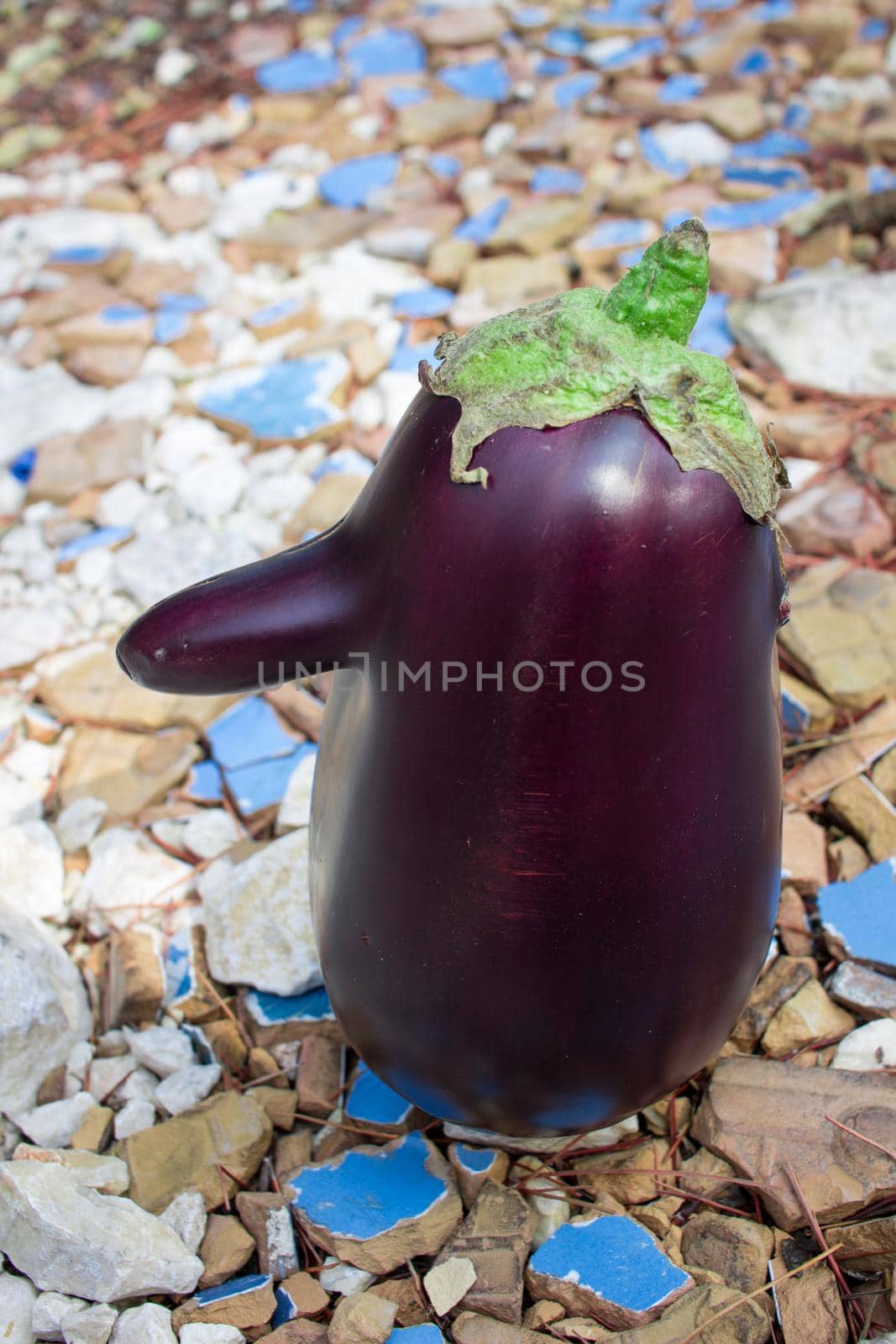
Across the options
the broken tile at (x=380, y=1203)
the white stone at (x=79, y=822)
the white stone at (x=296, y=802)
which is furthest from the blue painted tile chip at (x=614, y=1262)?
the white stone at (x=79, y=822)

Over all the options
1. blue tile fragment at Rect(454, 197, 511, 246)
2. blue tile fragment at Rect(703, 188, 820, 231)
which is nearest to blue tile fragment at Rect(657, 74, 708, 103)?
blue tile fragment at Rect(703, 188, 820, 231)

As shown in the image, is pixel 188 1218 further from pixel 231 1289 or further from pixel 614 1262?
pixel 614 1262

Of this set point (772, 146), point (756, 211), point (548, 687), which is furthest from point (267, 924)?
point (772, 146)

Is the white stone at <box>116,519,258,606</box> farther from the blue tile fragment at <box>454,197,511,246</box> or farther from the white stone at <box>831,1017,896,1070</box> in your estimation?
the white stone at <box>831,1017,896,1070</box>

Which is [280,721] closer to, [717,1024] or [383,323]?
[717,1024]

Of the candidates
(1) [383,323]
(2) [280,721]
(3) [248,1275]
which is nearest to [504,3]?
(1) [383,323]

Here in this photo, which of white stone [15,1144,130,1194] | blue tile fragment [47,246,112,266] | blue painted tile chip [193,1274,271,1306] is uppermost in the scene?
blue tile fragment [47,246,112,266]

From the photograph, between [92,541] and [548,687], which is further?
[92,541]
